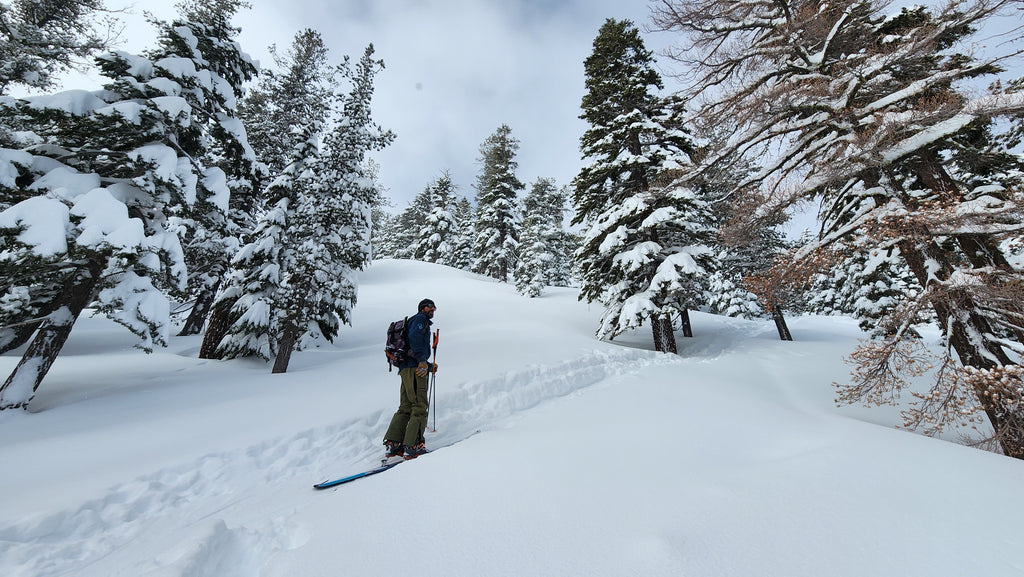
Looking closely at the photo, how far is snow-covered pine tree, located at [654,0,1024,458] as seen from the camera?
4859 mm

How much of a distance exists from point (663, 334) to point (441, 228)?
111 ft

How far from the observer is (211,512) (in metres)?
3.86

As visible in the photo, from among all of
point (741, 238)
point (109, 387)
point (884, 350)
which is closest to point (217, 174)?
point (109, 387)

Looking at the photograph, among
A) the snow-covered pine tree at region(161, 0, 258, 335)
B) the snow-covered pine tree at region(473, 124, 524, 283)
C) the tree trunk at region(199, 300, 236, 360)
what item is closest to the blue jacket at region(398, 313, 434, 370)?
the snow-covered pine tree at region(161, 0, 258, 335)

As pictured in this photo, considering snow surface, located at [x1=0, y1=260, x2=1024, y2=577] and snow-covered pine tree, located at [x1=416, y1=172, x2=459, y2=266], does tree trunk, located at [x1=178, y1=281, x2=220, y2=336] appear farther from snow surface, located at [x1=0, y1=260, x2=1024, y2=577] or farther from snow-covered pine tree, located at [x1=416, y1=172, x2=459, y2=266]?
snow-covered pine tree, located at [x1=416, y1=172, x2=459, y2=266]

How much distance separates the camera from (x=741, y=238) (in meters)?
7.61

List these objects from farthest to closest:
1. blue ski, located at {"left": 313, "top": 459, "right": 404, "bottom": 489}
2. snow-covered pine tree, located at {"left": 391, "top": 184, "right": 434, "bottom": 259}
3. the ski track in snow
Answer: snow-covered pine tree, located at {"left": 391, "top": 184, "right": 434, "bottom": 259}, blue ski, located at {"left": 313, "top": 459, "right": 404, "bottom": 489}, the ski track in snow

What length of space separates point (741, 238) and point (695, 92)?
171 inches

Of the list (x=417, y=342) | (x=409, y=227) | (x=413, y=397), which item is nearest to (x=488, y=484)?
(x=413, y=397)

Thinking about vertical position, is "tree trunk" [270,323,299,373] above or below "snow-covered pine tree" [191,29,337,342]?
below

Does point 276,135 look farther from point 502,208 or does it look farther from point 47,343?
point 502,208

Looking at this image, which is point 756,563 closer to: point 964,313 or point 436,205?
point 964,313

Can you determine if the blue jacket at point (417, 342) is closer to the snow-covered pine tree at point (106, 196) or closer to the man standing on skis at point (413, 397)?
the man standing on skis at point (413, 397)

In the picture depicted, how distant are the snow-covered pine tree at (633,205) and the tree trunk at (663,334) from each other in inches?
1.6
